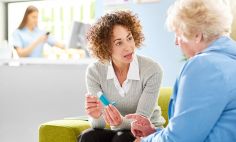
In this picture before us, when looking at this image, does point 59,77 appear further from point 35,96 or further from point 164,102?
point 164,102

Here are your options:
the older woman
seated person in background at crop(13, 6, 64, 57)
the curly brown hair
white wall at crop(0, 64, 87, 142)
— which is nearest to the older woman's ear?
the older woman

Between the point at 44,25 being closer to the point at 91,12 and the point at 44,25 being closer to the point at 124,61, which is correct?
the point at 91,12

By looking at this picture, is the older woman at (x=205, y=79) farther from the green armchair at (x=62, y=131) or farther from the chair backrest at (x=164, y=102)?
the chair backrest at (x=164, y=102)

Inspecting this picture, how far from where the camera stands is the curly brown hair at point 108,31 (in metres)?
2.20

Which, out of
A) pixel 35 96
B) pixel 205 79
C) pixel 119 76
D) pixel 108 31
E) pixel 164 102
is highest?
pixel 108 31

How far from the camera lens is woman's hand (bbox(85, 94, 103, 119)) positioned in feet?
6.66

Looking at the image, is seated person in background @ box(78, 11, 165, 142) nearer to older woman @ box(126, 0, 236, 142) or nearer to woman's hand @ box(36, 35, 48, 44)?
older woman @ box(126, 0, 236, 142)

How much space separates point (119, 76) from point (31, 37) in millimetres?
2559

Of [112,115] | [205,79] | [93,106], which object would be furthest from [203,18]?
[93,106]

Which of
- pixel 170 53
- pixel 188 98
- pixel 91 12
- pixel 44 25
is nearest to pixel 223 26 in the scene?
pixel 188 98

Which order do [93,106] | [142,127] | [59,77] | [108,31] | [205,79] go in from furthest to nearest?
1. [59,77]
2. [108,31]
3. [93,106]
4. [142,127]
5. [205,79]

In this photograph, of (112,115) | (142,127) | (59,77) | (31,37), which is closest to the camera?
(142,127)

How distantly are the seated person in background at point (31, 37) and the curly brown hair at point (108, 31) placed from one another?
2211 mm

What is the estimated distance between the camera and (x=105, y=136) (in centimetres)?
210
